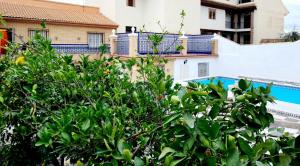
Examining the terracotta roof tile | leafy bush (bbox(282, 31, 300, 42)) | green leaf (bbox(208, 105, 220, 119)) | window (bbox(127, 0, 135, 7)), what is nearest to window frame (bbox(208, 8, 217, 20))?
leafy bush (bbox(282, 31, 300, 42))

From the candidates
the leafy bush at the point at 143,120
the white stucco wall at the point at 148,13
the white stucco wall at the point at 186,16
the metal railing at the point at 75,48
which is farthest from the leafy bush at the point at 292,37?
the leafy bush at the point at 143,120

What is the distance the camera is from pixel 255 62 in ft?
63.1

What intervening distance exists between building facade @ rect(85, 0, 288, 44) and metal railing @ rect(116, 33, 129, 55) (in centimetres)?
493

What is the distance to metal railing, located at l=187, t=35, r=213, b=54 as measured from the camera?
2045 centimetres

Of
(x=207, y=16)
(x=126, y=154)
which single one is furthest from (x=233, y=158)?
(x=207, y=16)

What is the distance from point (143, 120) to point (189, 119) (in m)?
0.98

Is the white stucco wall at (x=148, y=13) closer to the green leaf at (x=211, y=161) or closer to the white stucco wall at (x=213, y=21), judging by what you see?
the white stucco wall at (x=213, y=21)

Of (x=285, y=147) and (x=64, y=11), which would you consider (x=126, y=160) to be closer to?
(x=285, y=147)

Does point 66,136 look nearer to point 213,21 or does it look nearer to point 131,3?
point 131,3

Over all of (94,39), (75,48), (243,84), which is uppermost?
(94,39)

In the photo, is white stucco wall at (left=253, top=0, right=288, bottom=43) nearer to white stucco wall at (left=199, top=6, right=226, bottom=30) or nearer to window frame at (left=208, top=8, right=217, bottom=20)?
white stucco wall at (left=199, top=6, right=226, bottom=30)

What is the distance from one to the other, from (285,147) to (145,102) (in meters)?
1.29

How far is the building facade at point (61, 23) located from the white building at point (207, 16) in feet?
6.03

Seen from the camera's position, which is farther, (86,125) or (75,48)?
(75,48)
